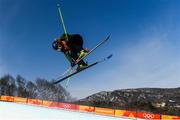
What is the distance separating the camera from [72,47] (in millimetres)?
16891

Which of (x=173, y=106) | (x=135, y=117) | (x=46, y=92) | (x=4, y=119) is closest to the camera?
(x=4, y=119)

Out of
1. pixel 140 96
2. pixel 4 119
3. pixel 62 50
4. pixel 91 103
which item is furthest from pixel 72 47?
pixel 140 96

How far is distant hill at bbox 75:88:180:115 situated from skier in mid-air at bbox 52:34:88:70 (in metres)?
34.5

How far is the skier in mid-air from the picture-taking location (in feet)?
54.7

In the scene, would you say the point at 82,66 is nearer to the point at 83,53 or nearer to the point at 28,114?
the point at 83,53

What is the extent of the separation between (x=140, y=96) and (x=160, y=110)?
18.8 feet

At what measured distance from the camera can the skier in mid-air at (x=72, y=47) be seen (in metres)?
16.7

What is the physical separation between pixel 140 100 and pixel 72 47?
130 feet

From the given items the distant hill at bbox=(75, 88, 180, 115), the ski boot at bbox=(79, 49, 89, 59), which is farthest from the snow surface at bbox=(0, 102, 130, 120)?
the distant hill at bbox=(75, 88, 180, 115)

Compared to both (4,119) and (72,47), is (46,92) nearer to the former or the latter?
(72,47)

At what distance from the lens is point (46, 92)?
69562 millimetres

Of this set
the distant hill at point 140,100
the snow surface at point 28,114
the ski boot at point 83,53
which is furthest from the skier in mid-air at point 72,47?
the distant hill at point 140,100

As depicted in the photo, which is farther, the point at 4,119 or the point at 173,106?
the point at 173,106

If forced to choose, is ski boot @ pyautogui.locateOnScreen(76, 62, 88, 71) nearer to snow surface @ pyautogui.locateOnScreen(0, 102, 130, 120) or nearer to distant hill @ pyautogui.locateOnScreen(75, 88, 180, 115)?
snow surface @ pyautogui.locateOnScreen(0, 102, 130, 120)
